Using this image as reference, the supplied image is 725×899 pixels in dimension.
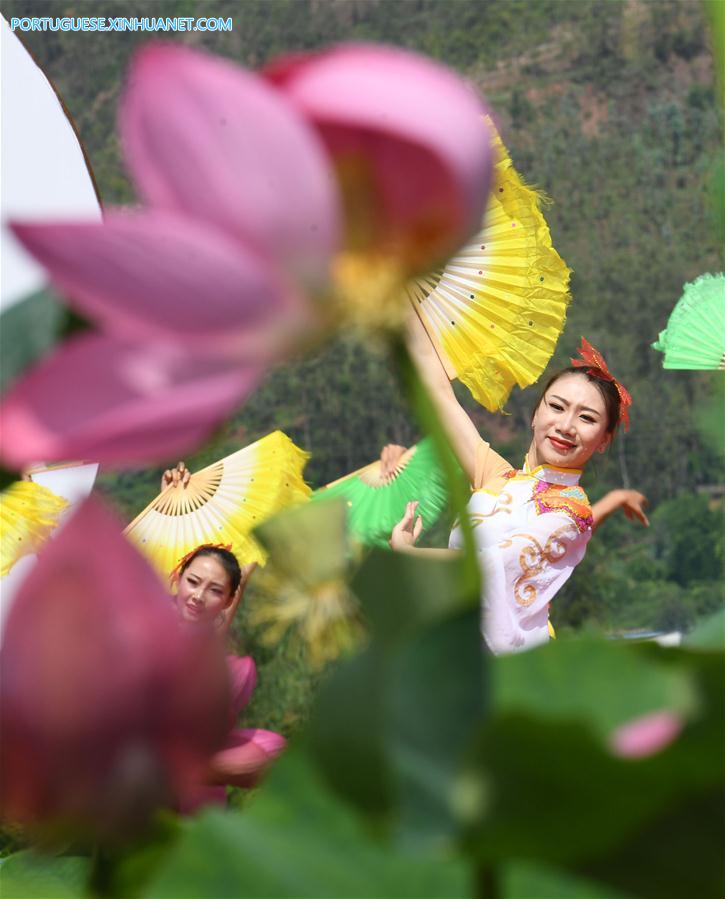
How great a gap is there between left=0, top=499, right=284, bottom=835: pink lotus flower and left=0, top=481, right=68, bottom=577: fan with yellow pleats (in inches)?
16.6

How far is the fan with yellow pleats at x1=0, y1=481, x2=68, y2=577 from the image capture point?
0.54 m

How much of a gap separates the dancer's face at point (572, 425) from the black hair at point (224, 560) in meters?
0.51

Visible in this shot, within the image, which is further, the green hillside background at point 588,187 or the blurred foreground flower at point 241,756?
the green hillside background at point 588,187

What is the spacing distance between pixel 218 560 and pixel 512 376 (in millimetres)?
558

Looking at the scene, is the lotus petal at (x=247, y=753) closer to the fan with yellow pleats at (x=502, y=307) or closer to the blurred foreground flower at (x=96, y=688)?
the blurred foreground flower at (x=96, y=688)

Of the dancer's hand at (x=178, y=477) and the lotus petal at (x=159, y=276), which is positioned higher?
the lotus petal at (x=159, y=276)

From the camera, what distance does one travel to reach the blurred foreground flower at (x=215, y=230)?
0.35 feet

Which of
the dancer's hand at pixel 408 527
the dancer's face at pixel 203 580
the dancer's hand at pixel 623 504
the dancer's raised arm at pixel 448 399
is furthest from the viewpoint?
the dancer's hand at pixel 623 504

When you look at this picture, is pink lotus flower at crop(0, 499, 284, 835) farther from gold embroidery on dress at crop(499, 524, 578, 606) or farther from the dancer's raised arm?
gold embroidery on dress at crop(499, 524, 578, 606)

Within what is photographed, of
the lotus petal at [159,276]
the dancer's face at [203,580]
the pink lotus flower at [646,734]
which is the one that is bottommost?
the dancer's face at [203,580]

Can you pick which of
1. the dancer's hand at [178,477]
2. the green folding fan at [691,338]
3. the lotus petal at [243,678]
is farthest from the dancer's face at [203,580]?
the lotus petal at [243,678]

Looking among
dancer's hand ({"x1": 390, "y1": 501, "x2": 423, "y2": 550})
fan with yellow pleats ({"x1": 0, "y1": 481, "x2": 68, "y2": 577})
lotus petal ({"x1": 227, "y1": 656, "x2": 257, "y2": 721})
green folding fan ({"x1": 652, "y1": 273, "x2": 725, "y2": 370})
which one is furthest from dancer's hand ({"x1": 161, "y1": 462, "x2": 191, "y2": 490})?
lotus petal ({"x1": 227, "y1": 656, "x2": 257, "y2": 721})

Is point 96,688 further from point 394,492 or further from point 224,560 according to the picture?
point 394,492

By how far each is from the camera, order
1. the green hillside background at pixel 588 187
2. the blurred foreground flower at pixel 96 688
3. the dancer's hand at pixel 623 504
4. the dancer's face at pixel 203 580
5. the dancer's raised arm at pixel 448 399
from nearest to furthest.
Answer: the blurred foreground flower at pixel 96 688 → the dancer's raised arm at pixel 448 399 → the dancer's face at pixel 203 580 → the dancer's hand at pixel 623 504 → the green hillside background at pixel 588 187
